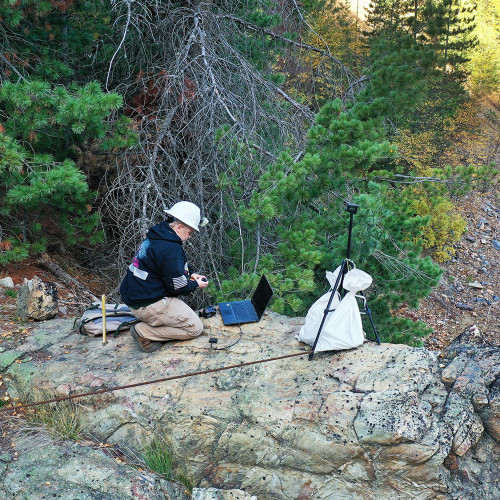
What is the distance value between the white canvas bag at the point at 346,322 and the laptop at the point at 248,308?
2.61 feet

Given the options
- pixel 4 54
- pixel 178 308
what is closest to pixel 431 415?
pixel 178 308

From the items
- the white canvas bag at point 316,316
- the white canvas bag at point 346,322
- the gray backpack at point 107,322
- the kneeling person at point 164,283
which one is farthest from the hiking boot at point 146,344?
the white canvas bag at point 346,322

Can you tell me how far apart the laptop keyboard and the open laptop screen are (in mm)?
61

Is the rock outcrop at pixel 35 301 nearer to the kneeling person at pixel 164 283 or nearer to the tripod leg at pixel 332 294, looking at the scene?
the kneeling person at pixel 164 283

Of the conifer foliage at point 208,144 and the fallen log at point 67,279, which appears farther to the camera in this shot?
the fallen log at point 67,279

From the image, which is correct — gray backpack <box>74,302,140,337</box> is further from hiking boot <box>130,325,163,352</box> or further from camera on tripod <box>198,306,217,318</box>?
camera on tripod <box>198,306,217,318</box>

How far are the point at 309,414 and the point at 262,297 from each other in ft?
4.72

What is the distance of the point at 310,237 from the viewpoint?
6.23 meters

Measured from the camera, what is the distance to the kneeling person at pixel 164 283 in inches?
169

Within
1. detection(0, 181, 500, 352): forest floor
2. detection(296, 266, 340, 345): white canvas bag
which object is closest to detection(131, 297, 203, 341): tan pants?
detection(296, 266, 340, 345): white canvas bag

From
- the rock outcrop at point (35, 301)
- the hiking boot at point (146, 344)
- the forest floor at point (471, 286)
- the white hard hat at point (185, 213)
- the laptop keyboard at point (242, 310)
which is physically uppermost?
the white hard hat at point (185, 213)

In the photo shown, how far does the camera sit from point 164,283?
446cm

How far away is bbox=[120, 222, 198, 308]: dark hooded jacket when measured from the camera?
4.30 meters

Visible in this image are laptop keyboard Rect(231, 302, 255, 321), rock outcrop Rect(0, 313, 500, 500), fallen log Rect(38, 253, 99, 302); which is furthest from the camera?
fallen log Rect(38, 253, 99, 302)
